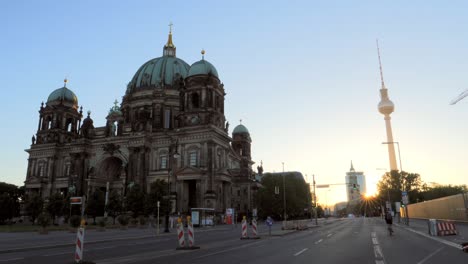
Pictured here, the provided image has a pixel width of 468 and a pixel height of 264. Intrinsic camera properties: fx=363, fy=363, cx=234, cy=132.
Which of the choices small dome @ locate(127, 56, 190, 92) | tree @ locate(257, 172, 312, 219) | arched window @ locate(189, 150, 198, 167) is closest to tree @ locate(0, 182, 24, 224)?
→ arched window @ locate(189, 150, 198, 167)

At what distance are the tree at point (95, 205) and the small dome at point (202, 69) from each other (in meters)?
28.2

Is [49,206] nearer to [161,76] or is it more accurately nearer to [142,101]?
[142,101]

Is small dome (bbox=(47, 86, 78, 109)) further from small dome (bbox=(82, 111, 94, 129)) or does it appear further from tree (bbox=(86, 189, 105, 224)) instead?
tree (bbox=(86, 189, 105, 224))

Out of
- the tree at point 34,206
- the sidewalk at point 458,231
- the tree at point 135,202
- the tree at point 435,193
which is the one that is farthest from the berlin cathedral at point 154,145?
the tree at point 435,193

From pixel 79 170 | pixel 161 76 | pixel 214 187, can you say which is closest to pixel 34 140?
pixel 79 170

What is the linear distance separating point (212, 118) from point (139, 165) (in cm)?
1659

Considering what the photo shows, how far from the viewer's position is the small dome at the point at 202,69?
69250mm

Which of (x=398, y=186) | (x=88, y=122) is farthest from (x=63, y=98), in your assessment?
(x=398, y=186)

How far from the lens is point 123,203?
203 feet

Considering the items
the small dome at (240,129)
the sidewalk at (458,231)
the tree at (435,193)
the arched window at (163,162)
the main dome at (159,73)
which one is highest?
the main dome at (159,73)

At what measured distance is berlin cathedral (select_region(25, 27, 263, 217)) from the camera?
64.3 metres

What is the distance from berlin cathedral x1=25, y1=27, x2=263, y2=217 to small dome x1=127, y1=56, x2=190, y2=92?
0.76 feet

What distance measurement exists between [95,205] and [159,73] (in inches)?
1358

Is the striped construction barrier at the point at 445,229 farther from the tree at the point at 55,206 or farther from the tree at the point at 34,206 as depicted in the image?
the tree at the point at 34,206
